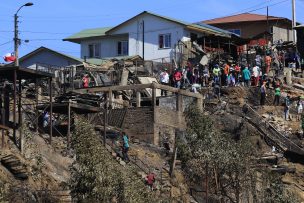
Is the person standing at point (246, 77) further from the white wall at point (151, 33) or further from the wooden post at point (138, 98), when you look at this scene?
the white wall at point (151, 33)

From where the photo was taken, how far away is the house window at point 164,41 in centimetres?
7080

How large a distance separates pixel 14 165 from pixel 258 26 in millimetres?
50616

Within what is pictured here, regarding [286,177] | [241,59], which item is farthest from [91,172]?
[241,59]

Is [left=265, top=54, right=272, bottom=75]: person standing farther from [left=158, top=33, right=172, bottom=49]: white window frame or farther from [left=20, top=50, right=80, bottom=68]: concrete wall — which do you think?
[left=20, top=50, right=80, bottom=68]: concrete wall

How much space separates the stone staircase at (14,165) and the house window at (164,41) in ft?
126

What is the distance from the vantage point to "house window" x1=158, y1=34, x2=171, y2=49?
7080 cm

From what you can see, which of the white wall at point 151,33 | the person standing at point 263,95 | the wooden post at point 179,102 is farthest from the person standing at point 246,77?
the white wall at point 151,33

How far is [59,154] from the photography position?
120 ft

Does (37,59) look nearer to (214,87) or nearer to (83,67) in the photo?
(83,67)

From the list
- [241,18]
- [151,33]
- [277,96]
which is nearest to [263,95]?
[277,96]

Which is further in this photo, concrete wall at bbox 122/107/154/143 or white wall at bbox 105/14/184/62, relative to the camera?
white wall at bbox 105/14/184/62

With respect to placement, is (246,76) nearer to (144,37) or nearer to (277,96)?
(277,96)

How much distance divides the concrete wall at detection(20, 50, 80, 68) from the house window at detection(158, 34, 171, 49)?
7.66 metres

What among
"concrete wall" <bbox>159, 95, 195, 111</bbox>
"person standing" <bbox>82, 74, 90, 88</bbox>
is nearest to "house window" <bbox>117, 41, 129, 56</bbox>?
→ "person standing" <bbox>82, 74, 90, 88</bbox>
